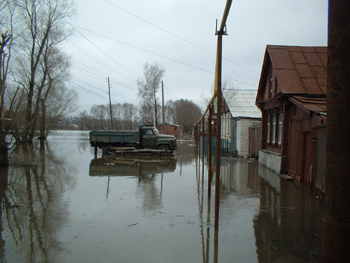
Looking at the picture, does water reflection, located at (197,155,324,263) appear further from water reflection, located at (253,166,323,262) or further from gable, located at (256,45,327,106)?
gable, located at (256,45,327,106)

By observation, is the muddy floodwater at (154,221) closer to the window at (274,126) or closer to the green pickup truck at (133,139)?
the window at (274,126)

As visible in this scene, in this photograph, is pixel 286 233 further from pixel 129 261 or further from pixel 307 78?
pixel 307 78

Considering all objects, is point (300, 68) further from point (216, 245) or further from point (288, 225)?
point (216, 245)

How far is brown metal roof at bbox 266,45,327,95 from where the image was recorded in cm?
1107

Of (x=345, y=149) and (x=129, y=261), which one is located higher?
(x=345, y=149)

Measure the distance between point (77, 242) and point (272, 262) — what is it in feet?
9.56

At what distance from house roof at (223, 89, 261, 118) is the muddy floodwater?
36.5ft

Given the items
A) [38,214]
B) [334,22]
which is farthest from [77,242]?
[334,22]

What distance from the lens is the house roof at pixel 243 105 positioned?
814 inches

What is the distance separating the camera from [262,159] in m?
15.1

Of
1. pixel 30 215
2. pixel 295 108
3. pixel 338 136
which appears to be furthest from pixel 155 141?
pixel 338 136

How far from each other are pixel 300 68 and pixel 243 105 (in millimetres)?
10595

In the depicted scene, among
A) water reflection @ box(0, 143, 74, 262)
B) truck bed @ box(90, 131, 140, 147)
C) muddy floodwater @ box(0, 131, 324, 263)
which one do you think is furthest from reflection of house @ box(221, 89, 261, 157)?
water reflection @ box(0, 143, 74, 262)

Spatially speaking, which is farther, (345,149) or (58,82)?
(58,82)
